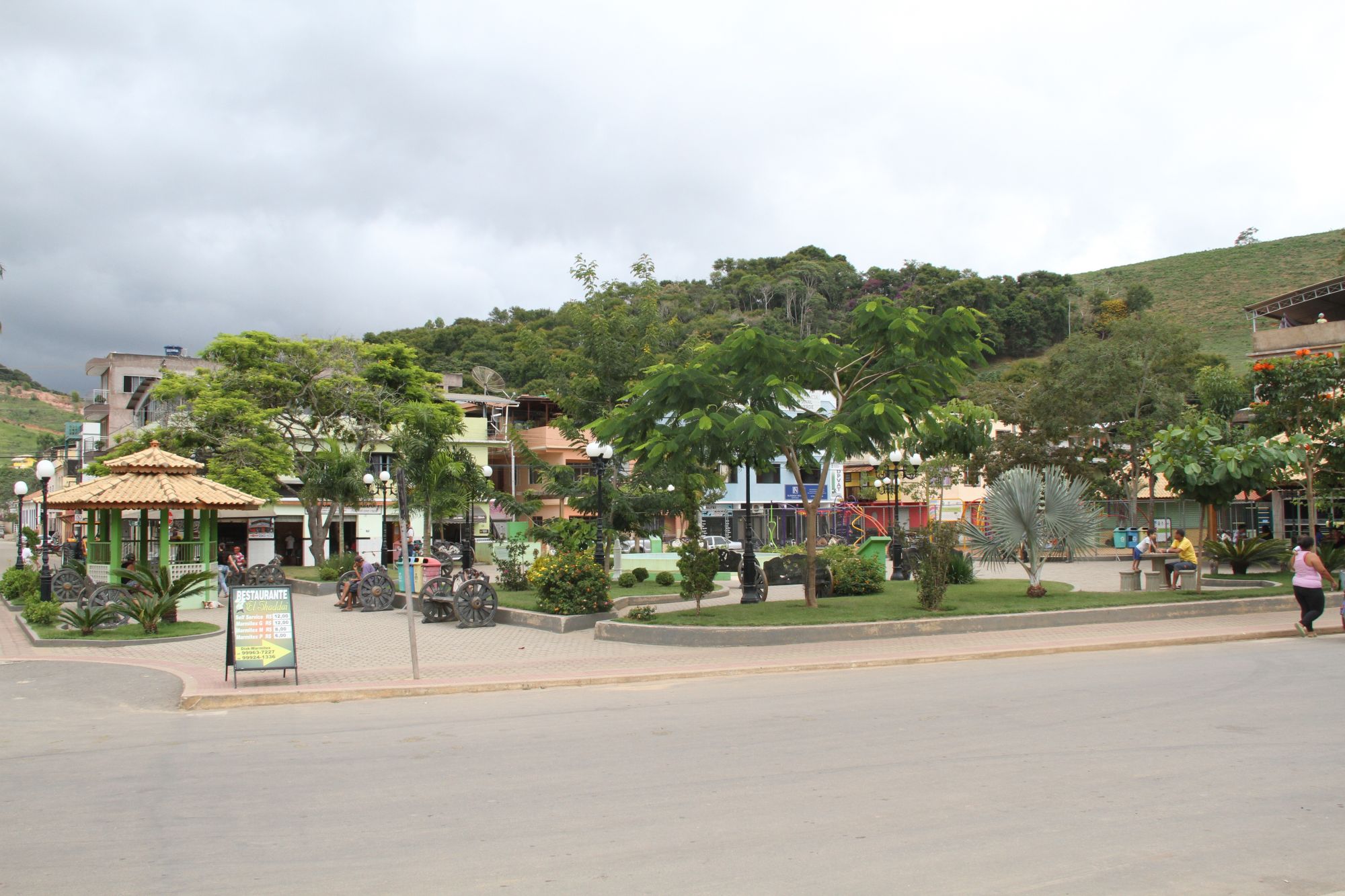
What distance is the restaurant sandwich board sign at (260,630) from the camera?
39.4ft

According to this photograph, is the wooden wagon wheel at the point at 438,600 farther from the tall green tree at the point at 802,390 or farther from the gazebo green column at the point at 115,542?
the gazebo green column at the point at 115,542

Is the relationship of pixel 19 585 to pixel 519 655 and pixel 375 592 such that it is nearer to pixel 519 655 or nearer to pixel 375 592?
pixel 375 592

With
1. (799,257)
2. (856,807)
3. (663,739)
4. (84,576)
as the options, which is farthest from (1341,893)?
(799,257)

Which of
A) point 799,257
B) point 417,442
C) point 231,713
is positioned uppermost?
point 799,257

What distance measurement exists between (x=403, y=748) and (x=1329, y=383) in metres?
23.4

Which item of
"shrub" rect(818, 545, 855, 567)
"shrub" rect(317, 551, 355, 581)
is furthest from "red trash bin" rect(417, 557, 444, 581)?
"shrub" rect(818, 545, 855, 567)

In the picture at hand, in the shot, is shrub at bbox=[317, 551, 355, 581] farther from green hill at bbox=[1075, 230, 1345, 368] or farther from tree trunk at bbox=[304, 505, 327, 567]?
green hill at bbox=[1075, 230, 1345, 368]

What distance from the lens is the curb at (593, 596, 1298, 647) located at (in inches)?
598

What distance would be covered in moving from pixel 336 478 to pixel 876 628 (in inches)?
943

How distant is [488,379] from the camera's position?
60.6m

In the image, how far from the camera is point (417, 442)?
3120cm

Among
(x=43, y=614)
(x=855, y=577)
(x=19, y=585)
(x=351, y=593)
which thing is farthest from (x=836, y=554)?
(x=19, y=585)

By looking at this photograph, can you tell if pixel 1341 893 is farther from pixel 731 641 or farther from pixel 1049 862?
pixel 731 641

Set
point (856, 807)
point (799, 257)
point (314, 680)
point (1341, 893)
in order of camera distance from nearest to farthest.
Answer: point (1341, 893), point (856, 807), point (314, 680), point (799, 257)
